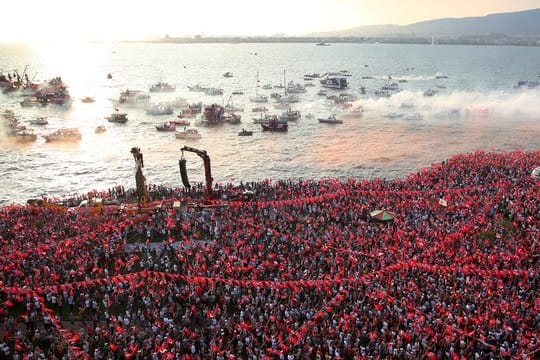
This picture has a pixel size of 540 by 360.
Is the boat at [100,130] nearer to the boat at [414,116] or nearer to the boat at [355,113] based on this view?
the boat at [355,113]

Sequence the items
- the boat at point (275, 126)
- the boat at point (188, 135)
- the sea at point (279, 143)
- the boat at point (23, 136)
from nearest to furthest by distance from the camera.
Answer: the sea at point (279, 143) < the boat at point (23, 136) < the boat at point (188, 135) < the boat at point (275, 126)

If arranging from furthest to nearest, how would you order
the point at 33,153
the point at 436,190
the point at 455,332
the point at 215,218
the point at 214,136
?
1. the point at 214,136
2. the point at 33,153
3. the point at 436,190
4. the point at 215,218
5. the point at 455,332

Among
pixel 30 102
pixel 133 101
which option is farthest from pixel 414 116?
pixel 30 102

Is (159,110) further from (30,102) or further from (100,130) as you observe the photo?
(30,102)

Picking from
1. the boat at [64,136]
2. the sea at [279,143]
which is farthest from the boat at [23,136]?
the boat at [64,136]

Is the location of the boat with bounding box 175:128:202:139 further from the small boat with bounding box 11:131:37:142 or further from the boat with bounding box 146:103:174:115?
the boat with bounding box 146:103:174:115

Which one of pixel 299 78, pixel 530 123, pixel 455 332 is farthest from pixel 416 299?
pixel 299 78

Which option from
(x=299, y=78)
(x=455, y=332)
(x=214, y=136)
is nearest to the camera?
(x=455, y=332)

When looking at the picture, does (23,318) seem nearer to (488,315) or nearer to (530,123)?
(488,315)
